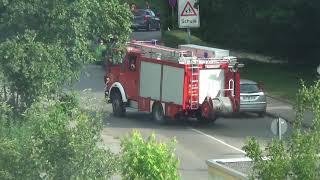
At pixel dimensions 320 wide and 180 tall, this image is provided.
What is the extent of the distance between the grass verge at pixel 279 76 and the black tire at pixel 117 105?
6911 mm

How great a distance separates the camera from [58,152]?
8680 millimetres

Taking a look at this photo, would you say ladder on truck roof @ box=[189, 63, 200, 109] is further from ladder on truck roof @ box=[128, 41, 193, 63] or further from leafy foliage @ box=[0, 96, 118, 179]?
leafy foliage @ box=[0, 96, 118, 179]

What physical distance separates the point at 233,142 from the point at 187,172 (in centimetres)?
468

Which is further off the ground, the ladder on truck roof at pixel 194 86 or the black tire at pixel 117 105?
the ladder on truck roof at pixel 194 86

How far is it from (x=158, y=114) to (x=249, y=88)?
12.7 feet

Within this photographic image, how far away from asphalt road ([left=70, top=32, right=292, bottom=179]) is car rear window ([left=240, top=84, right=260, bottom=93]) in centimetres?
98

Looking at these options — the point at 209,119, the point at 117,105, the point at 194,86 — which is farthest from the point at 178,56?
the point at 117,105


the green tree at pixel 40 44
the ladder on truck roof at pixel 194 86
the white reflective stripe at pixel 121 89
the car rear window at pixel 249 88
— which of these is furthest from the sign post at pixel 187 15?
the green tree at pixel 40 44

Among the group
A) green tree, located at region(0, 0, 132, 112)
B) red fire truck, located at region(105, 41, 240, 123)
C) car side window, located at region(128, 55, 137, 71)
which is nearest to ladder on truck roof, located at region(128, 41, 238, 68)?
red fire truck, located at region(105, 41, 240, 123)

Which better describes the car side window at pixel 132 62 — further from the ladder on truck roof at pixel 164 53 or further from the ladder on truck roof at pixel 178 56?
the ladder on truck roof at pixel 178 56

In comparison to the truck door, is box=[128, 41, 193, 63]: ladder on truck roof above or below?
above

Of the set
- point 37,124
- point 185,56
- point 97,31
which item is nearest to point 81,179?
point 37,124

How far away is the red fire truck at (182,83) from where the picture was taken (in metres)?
25.2

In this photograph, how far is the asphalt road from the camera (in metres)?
20.9
